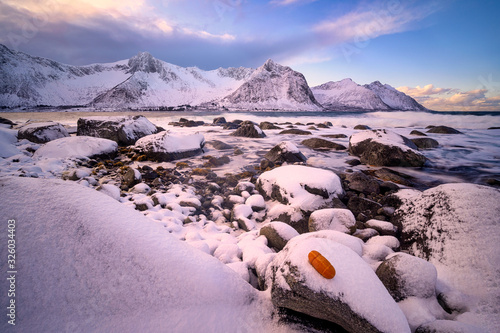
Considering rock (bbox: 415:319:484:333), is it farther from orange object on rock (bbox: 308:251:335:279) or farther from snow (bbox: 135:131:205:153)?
snow (bbox: 135:131:205:153)

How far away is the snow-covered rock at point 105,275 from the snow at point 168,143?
216 inches

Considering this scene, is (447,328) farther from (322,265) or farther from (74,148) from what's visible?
(74,148)

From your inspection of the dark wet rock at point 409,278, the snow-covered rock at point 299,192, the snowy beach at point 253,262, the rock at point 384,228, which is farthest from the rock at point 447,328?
the snow-covered rock at point 299,192

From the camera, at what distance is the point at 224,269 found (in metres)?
1.75

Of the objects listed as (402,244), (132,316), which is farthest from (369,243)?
(132,316)

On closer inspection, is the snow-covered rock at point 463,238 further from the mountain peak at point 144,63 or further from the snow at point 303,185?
the mountain peak at point 144,63

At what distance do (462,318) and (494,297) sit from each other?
43 centimetres

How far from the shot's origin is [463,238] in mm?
2344

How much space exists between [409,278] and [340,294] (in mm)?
956

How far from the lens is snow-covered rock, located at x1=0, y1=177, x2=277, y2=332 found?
1.16m

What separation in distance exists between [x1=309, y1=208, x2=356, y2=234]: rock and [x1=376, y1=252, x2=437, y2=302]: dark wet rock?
102 centimetres

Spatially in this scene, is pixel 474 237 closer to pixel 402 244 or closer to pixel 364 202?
pixel 402 244

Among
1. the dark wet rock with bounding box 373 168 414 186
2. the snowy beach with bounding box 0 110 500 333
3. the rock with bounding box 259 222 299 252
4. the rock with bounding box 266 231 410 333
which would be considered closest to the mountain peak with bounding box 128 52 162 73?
the dark wet rock with bounding box 373 168 414 186

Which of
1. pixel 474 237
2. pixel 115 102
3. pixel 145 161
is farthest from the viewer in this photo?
pixel 115 102
